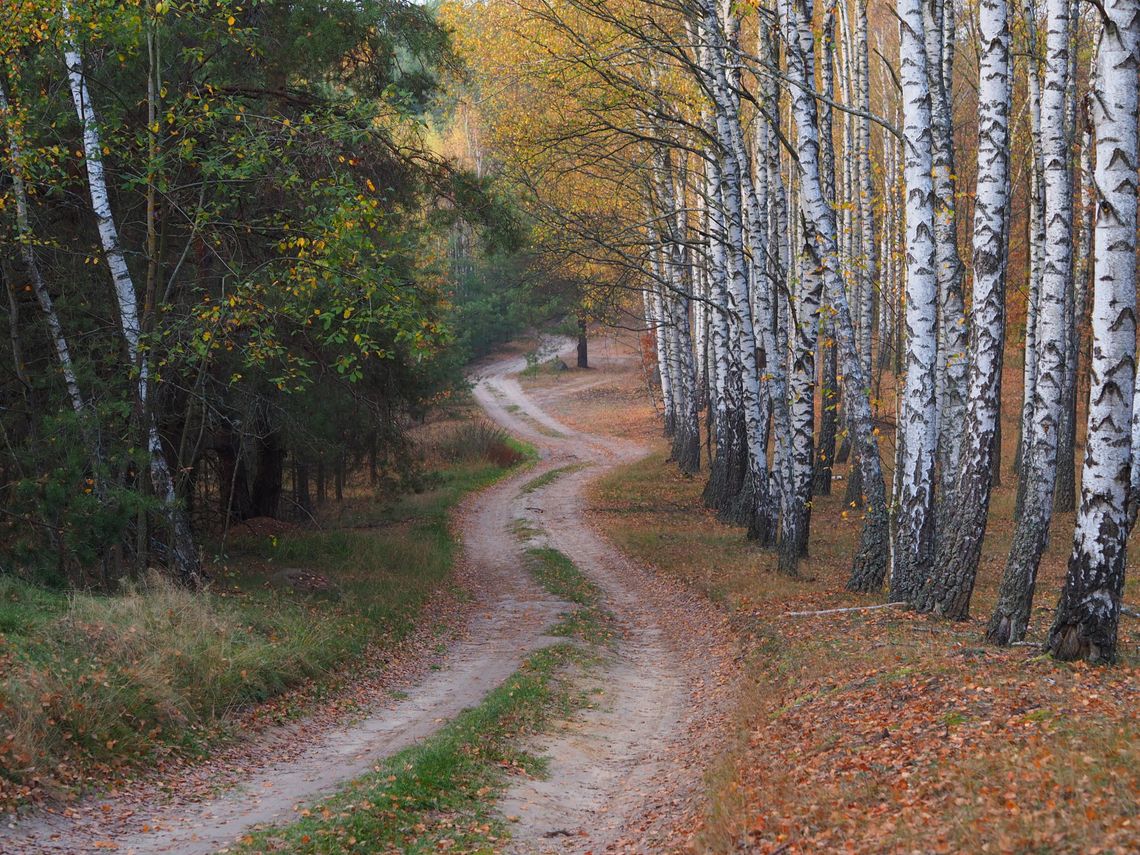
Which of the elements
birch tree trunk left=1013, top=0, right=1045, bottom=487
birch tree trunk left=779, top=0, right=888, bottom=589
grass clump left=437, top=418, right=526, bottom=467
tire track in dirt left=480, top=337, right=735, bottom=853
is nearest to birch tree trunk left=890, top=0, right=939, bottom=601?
birch tree trunk left=779, top=0, right=888, bottom=589

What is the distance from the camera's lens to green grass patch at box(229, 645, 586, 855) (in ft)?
21.8

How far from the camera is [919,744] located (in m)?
6.60

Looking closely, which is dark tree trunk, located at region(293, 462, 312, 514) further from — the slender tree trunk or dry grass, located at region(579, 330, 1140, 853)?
dry grass, located at region(579, 330, 1140, 853)

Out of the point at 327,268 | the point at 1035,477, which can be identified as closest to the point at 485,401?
the point at 327,268

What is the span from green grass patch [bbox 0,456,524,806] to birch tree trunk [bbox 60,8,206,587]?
128cm

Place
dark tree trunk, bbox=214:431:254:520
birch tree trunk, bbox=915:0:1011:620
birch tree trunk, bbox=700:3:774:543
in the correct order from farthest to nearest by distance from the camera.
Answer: dark tree trunk, bbox=214:431:254:520
birch tree trunk, bbox=700:3:774:543
birch tree trunk, bbox=915:0:1011:620

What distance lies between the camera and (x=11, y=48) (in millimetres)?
11344

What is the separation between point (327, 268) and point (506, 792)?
655 cm

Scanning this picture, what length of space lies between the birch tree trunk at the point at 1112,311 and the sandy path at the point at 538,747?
354cm

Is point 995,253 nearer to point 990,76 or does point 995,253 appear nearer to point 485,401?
point 990,76

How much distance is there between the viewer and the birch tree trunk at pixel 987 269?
31.0 feet

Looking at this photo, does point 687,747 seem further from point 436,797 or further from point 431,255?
point 431,255

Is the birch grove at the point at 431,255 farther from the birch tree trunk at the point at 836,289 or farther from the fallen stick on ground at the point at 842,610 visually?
the fallen stick on ground at the point at 842,610

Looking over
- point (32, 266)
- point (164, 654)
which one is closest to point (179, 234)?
point (32, 266)
